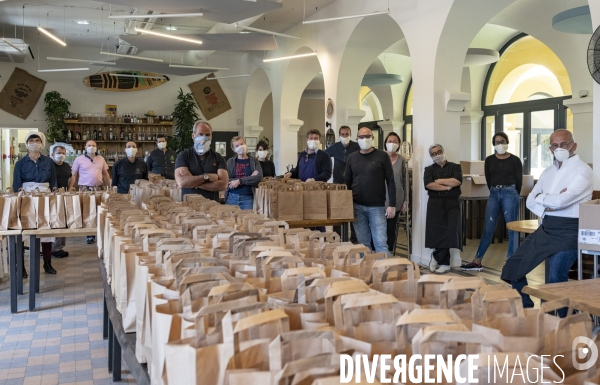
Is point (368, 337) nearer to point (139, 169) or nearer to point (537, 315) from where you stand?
point (537, 315)

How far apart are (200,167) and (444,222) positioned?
10.2 feet

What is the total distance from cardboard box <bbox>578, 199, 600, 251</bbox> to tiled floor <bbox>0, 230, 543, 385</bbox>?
2.85 m

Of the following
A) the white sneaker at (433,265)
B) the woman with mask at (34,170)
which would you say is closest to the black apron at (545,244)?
the white sneaker at (433,265)

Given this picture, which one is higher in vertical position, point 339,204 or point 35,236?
point 339,204

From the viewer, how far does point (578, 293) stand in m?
2.46

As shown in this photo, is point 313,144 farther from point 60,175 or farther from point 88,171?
point 60,175

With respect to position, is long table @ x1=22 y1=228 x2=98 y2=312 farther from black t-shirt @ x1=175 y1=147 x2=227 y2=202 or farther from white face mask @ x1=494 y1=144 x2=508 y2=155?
white face mask @ x1=494 y1=144 x2=508 y2=155

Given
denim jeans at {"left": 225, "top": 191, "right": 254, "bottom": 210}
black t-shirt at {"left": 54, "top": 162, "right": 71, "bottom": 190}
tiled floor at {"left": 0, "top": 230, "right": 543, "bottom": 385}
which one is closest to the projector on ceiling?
black t-shirt at {"left": 54, "top": 162, "right": 71, "bottom": 190}

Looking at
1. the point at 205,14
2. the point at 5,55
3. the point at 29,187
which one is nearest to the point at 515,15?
the point at 205,14

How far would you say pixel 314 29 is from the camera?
11.0 m

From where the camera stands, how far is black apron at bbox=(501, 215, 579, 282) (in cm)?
394

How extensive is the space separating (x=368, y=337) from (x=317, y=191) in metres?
4.12

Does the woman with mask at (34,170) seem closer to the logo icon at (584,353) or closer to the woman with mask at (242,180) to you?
the woman with mask at (242,180)

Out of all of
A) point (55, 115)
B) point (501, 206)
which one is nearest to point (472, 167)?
point (501, 206)
